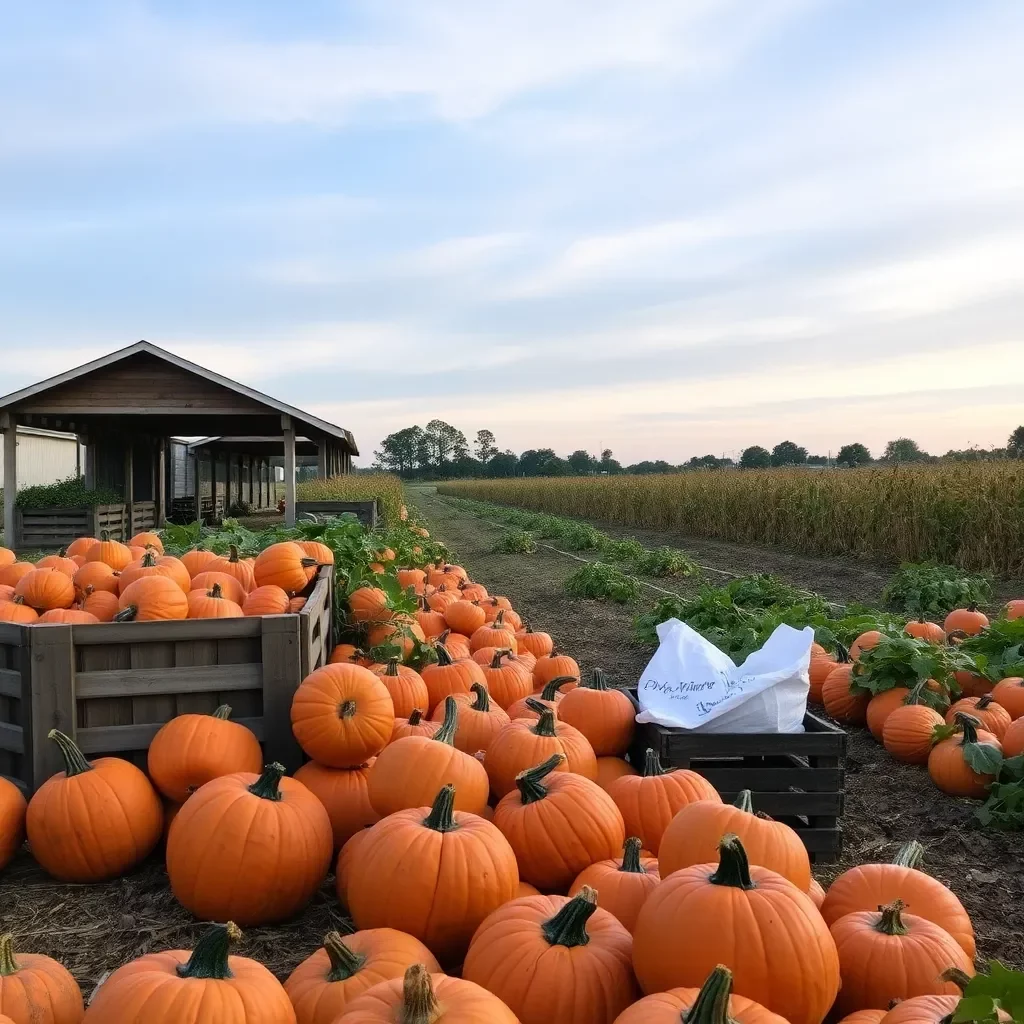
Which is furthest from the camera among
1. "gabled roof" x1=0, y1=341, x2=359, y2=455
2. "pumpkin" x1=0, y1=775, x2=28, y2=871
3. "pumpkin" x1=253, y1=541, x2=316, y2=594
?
"gabled roof" x1=0, y1=341, x2=359, y2=455

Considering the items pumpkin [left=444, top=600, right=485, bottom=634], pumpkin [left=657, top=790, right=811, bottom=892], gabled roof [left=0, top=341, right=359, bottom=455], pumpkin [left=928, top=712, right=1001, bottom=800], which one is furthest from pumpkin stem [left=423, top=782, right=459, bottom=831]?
gabled roof [left=0, top=341, right=359, bottom=455]

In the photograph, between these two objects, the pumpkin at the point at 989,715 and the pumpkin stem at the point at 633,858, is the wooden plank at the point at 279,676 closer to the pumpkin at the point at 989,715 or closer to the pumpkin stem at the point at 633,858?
the pumpkin stem at the point at 633,858

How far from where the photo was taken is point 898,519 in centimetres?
1377

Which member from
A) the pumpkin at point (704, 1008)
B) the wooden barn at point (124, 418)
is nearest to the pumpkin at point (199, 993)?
the pumpkin at point (704, 1008)

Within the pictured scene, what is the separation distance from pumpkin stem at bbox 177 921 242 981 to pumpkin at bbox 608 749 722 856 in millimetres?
1353

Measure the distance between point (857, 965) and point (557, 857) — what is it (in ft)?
2.69

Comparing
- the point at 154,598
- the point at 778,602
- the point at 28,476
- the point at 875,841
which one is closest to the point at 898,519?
the point at 778,602

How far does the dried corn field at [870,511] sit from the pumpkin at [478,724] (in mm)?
10970

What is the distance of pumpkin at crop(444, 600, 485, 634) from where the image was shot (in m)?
6.07

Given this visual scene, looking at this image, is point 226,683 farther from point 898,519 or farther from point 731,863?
point 898,519

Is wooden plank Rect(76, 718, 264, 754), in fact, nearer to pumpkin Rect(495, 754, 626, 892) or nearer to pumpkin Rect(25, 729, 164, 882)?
pumpkin Rect(25, 729, 164, 882)

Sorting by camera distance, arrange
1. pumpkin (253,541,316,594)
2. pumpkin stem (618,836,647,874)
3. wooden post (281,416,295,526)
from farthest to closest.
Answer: wooden post (281,416,295,526) → pumpkin (253,541,316,594) → pumpkin stem (618,836,647,874)

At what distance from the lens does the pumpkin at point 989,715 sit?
4109 millimetres

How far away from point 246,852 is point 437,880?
25.6 inches
